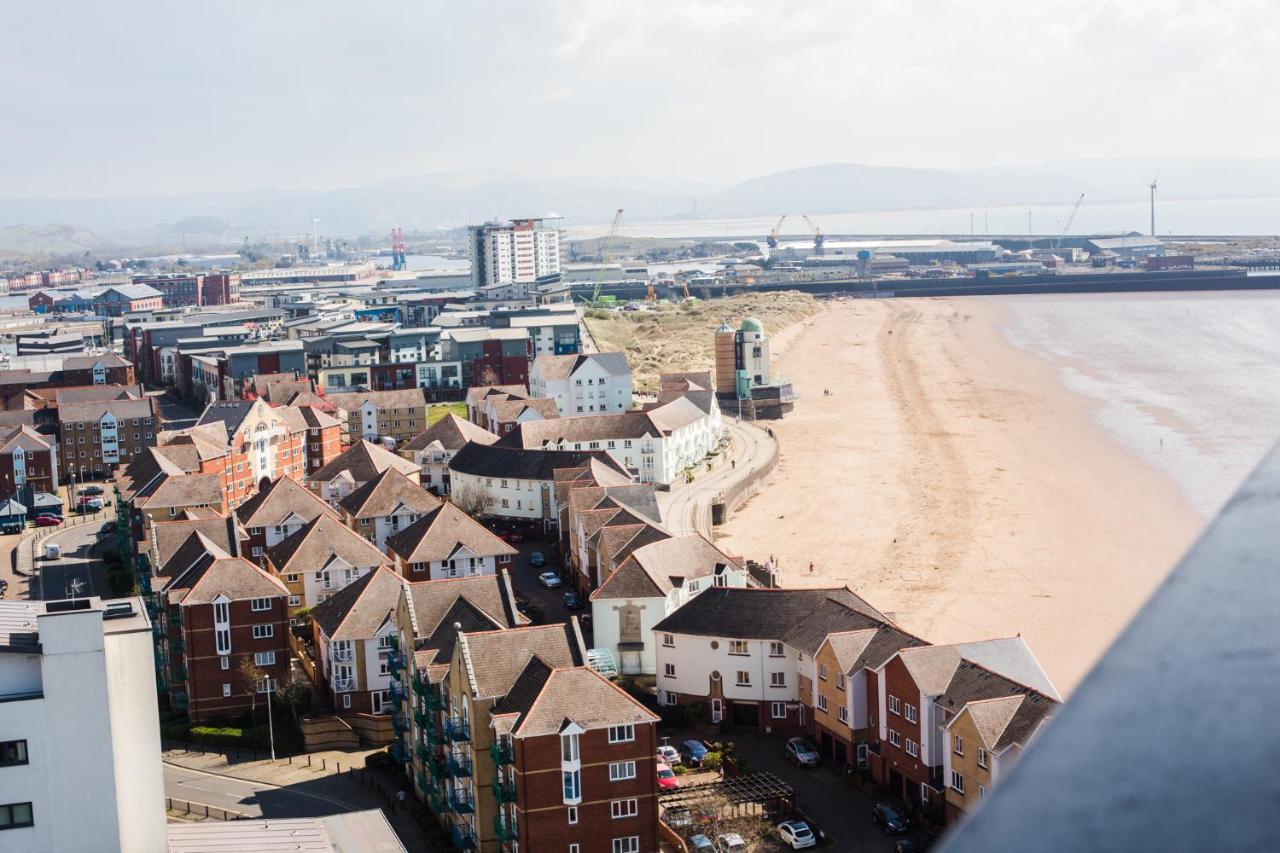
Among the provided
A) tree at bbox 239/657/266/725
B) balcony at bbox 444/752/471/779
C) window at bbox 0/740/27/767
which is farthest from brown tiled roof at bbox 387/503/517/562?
window at bbox 0/740/27/767

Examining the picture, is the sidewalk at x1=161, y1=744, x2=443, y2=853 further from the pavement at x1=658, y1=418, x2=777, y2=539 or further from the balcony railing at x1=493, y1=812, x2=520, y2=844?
the pavement at x1=658, y1=418, x2=777, y2=539

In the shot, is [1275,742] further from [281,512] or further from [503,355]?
[503,355]

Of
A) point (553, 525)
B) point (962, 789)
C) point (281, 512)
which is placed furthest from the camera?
point (553, 525)

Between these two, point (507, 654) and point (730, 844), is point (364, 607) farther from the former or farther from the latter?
point (730, 844)

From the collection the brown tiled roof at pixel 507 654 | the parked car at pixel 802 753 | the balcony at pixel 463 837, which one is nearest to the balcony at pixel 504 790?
the balcony at pixel 463 837

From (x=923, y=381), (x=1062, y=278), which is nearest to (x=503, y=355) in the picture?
(x=923, y=381)

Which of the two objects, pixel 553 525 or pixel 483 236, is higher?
pixel 483 236

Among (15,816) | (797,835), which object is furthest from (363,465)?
(15,816)
